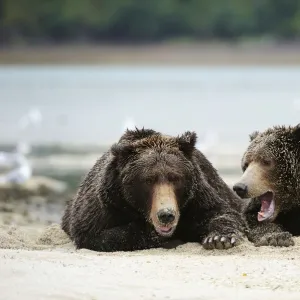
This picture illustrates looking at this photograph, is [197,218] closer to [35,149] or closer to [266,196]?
[266,196]

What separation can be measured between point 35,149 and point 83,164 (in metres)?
3.45

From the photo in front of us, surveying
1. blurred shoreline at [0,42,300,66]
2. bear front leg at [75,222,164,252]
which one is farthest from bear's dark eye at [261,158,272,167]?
blurred shoreline at [0,42,300,66]

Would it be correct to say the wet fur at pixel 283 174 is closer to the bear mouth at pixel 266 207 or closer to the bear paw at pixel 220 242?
the bear mouth at pixel 266 207

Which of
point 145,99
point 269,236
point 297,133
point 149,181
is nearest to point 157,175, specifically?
point 149,181

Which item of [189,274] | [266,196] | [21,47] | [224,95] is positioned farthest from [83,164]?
[21,47]

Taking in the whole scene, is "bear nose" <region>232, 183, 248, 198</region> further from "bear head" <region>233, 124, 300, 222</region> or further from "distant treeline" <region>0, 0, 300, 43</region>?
"distant treeline" <region>0, 0, 300, 43</region>

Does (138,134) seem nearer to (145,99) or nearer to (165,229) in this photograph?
(165,229)

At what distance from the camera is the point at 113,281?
17.6ft

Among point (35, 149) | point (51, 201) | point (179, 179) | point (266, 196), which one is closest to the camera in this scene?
point (179, 179)

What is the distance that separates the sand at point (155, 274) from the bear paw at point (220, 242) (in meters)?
0.05

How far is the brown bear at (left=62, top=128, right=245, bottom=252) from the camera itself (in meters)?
6.42

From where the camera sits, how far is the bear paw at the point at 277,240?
6.64m

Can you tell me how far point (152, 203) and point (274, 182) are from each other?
0.94 meters

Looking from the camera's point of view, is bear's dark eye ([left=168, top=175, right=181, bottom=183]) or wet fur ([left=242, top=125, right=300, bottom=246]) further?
wet fur ([left=242, top=125, right=300, bottom=246])
